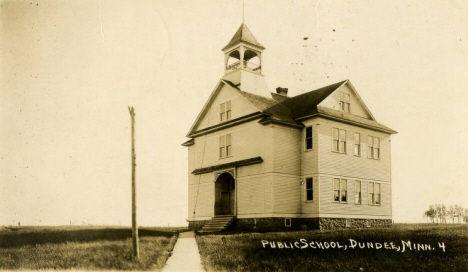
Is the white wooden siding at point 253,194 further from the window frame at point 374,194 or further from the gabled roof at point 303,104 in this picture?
the window frame at point 374,194

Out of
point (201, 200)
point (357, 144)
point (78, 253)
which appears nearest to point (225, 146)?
point (201, 200)

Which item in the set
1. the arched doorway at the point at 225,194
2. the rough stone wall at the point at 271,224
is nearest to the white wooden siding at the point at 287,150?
the rough stone wall at the point at 271,224

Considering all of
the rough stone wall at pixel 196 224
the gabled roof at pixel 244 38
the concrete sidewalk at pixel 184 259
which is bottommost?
the rough stone wall at pixel 196 224

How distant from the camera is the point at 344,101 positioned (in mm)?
25906

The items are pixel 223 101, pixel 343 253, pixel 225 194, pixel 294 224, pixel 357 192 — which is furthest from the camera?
pixel 225 194

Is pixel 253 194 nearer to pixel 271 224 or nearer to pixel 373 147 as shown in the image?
pixel 271 224

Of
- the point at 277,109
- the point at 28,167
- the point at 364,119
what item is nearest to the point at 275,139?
the point at 277,109

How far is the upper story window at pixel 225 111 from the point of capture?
26.3 metres

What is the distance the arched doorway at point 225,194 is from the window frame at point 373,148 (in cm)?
782

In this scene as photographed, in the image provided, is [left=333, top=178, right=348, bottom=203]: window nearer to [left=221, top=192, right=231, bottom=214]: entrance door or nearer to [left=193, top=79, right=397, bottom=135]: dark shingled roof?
[left=193, top=79, right=397, bottom=135]: dark shingled roof

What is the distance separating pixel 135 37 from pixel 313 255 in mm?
9948

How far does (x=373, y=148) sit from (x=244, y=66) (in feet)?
28.6

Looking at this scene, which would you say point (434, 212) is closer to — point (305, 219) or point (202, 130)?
point (305, 219)

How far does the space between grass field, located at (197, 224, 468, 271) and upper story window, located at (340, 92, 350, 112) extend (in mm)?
9493
